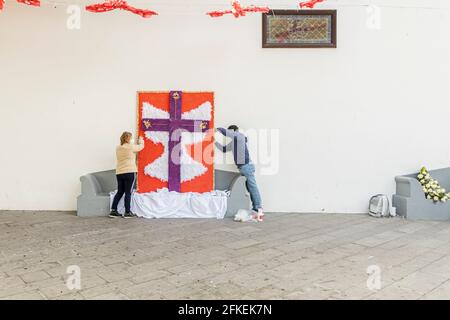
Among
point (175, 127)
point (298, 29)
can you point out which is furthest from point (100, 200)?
point (298, 29)

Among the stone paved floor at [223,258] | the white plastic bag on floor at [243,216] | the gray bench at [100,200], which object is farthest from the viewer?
the gray bench at [100,200]

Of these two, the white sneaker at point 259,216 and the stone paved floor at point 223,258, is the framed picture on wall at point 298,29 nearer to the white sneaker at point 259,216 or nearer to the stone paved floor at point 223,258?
the white sneaker at point 259,216

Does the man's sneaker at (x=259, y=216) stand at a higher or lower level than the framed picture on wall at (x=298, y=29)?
lower

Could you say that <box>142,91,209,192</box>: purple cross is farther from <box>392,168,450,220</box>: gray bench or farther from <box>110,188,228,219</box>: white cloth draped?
<box>392,168,450,220</box>: gray bench

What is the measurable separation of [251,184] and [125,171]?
179 centimetres

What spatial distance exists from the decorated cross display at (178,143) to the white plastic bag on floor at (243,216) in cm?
75

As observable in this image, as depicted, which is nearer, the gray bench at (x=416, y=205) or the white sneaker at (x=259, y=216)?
the white sneaker at (x=259, y=216)

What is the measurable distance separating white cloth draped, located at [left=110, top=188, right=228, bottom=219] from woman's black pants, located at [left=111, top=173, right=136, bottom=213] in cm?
12

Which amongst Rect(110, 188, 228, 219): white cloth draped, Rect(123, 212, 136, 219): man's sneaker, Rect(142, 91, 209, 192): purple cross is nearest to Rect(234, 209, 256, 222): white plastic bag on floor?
Rect(110, 188, 228, 219): white cloth draped

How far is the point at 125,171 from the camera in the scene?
17.4 ft

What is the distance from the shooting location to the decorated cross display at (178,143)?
5.80 meters

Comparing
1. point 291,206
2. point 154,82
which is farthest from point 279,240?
point 154,82

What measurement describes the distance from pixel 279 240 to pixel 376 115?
282cm

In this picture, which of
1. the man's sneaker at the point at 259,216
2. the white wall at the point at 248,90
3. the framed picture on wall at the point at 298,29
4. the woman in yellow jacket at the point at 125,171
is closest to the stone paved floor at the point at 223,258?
the man's sneaker at the point at 259,216
